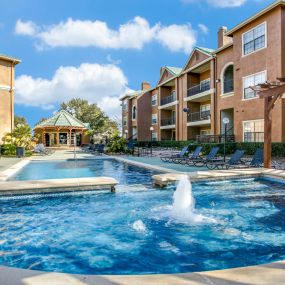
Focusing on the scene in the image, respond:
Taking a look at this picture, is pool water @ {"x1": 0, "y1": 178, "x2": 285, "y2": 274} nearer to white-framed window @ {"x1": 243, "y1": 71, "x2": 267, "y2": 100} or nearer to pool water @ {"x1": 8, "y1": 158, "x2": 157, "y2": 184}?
pool water @ {"x1": 8, "y1": 158, "x2": 157, "y2": 184}

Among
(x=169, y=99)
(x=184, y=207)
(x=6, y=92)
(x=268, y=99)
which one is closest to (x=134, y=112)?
(x=169, y=99)

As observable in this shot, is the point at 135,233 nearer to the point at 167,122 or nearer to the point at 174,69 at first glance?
the point at 167,122

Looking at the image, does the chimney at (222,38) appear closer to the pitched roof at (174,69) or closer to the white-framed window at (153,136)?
the pitched roof at (174,69)

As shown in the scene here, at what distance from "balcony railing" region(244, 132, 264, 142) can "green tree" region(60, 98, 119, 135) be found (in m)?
40.5

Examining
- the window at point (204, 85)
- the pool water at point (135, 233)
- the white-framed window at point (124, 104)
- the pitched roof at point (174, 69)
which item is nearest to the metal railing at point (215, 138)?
the window at point (204, 85)

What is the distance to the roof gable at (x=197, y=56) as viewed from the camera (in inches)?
1168

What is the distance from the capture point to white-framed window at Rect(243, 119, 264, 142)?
2133 cm

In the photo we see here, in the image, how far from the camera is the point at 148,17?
22328 mm

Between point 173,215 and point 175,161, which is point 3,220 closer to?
point 173,215

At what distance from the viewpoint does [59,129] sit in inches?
1687

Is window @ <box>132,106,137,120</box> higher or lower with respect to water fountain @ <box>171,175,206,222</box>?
higher

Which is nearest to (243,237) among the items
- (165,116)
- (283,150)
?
(283,150)

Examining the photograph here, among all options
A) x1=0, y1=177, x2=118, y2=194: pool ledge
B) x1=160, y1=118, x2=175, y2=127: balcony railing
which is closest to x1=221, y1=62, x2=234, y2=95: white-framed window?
x1=160, y1=118, x2=175, y2=127: balcony railing

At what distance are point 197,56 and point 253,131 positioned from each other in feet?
42.4
